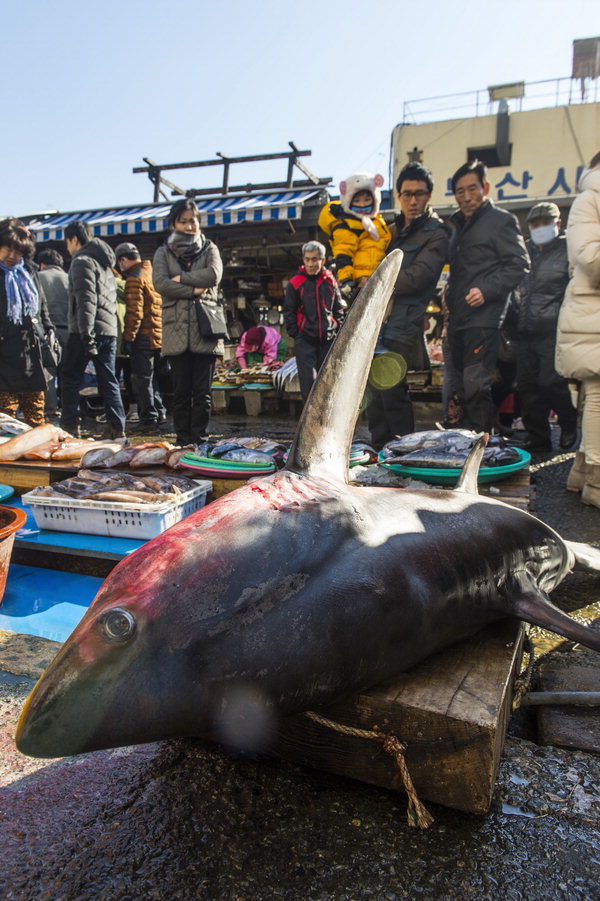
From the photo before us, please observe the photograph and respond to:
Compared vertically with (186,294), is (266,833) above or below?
below

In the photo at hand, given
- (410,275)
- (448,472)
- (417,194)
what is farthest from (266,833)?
(417,194)

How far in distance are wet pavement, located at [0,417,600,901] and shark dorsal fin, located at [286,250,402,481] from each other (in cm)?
93

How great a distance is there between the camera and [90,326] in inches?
270

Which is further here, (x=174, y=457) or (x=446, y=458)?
(x=174, y=457)

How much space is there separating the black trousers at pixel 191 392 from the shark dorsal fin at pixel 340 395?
441 centimetres

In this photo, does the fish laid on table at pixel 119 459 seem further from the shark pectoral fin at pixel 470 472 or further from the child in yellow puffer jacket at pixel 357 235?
the child in yellow puffer jacket at pixel 357 235

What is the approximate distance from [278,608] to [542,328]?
20.2 ft

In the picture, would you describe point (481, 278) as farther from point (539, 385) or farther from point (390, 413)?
point (539, 385)

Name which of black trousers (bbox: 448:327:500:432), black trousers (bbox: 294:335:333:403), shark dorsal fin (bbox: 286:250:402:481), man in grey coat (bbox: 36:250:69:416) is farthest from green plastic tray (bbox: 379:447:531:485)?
man in grey coat (bbox: 36:250:69:416)

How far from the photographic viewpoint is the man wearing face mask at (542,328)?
20.9 feet

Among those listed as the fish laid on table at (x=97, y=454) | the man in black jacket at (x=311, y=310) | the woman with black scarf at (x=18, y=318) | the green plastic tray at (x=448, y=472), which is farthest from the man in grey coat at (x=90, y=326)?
the green plastic tray at (x=448, y=472)

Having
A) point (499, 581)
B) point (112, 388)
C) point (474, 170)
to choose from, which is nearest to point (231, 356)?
point (112, 388)

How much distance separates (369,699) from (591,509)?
3.61 metres

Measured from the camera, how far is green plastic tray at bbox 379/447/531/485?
376cm
